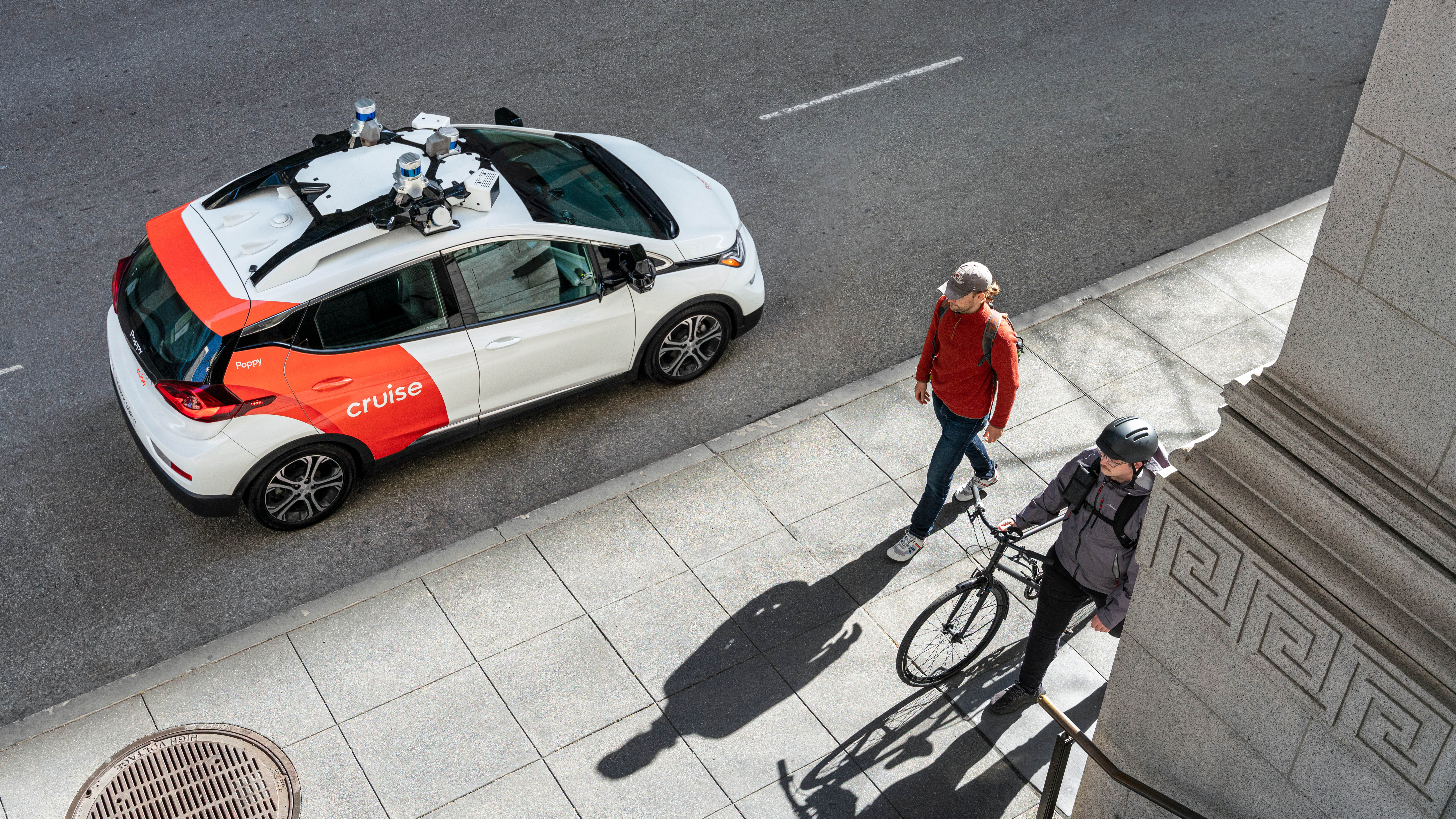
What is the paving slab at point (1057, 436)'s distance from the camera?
8.65 meters

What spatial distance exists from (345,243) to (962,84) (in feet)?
24.0

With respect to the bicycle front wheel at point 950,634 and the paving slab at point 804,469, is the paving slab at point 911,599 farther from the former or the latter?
the paving slab at point 804,469

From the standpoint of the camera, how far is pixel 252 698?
710 cm

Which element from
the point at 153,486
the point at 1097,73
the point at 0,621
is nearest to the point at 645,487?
the point at 153,486

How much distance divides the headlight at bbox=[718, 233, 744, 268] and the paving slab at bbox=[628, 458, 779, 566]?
54.8 inches

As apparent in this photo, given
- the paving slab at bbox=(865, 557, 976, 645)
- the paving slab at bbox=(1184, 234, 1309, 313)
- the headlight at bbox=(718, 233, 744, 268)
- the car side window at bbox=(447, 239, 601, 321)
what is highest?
the car side window at bbox=(447, 239, 601, 321)

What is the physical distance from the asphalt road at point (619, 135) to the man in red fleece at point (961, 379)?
1782 mm

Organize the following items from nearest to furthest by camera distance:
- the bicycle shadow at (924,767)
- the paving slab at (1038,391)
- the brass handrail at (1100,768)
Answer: the brass handrail at (1100,768)
the bicycle shadow at (924,767)
the paving slab at (1038,391)

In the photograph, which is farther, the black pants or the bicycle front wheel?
the bicycle front wheel

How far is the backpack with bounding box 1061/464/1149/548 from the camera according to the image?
19.3ft

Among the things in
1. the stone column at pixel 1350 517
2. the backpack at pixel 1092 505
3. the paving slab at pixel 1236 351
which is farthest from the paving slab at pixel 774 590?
the paving slab at pixel 1236 351

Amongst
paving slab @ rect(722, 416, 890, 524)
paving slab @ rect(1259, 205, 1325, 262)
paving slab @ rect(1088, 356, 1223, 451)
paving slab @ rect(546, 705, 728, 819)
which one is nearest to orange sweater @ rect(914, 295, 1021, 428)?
paving slab @ rect(722, 416, 890, 524)

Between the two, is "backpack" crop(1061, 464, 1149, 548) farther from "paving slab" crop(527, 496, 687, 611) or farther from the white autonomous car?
the white autonomous car

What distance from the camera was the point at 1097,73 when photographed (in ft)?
42.6
